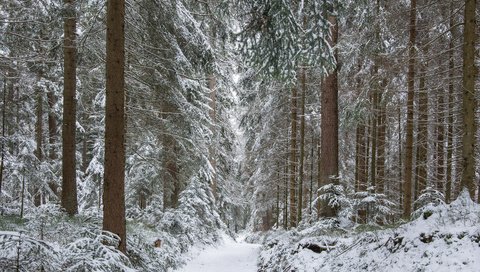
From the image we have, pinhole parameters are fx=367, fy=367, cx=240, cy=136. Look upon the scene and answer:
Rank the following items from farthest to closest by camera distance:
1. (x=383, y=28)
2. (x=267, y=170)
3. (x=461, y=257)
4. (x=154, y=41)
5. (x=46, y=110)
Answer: (x=267, y=170)
(x=46, y=110)
(x=383, y=28)
(x=154, y=41)
(x=461, y=257)

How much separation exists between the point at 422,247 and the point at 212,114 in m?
17.0

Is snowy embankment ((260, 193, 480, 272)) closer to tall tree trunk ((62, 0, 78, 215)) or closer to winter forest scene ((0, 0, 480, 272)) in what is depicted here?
winter forest scene ((0, 0, 480, 272))

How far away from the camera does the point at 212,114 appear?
21312mm

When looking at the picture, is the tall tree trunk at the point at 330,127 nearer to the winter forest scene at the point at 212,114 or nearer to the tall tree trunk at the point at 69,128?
the winter forest scene at the point at 212,114

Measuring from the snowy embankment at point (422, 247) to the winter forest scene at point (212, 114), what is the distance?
0.02 meters

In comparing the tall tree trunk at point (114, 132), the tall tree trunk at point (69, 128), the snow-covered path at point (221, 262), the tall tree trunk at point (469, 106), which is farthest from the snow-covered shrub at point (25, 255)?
the snow-covered path at point (221, 262)

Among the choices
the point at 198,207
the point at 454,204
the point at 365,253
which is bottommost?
the point at 198,207

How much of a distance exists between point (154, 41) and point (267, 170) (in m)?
14.9

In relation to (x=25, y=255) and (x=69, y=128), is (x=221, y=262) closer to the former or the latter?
(x=69, y=128)

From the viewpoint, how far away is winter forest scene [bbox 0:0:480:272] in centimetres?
567

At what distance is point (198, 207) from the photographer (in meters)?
17.3

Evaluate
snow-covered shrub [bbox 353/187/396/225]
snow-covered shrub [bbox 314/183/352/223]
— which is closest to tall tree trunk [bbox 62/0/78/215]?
snow-covered shrub [bbox 314/183/352/223]

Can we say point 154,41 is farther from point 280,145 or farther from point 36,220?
Result: point 280,145

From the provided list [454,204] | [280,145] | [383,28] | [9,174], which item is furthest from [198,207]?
[454,204]
